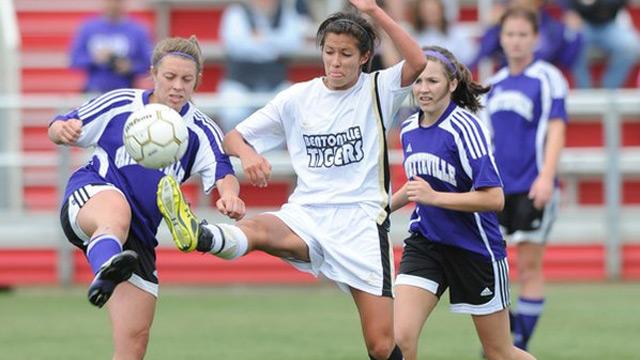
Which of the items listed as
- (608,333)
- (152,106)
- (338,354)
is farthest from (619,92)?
(152,106)

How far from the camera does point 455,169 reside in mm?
7039

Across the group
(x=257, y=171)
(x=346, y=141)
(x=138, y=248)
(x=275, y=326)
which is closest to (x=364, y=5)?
(x=346, y=141)

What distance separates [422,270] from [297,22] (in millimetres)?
7736

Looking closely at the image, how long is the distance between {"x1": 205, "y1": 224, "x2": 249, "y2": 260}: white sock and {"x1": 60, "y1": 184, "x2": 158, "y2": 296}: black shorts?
1.41 feet

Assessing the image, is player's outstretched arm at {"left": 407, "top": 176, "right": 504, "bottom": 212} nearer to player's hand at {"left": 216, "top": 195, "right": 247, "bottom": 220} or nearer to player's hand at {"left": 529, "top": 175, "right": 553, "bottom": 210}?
player's hand at {"left": 216, "top": 195, "right": 247, "bottom": 220}

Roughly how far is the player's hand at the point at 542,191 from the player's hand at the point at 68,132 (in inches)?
134

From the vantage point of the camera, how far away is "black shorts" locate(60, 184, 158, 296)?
668 cm

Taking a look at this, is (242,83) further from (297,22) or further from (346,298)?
(346,298)

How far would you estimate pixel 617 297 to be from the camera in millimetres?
12148

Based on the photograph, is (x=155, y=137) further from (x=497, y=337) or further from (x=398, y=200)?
(x=497, y=337)

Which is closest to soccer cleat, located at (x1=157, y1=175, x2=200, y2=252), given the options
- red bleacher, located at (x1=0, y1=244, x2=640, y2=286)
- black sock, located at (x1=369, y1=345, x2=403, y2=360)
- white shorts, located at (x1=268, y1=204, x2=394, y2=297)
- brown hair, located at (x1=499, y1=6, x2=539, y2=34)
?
white shorts, located at (x1=268, y1=204, x2=394, y2=297)

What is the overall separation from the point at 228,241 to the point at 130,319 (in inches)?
23.9

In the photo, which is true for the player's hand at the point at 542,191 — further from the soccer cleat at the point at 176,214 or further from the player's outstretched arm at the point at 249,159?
the soccer cleat at the point at 176,214

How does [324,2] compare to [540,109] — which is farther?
[324,2]
